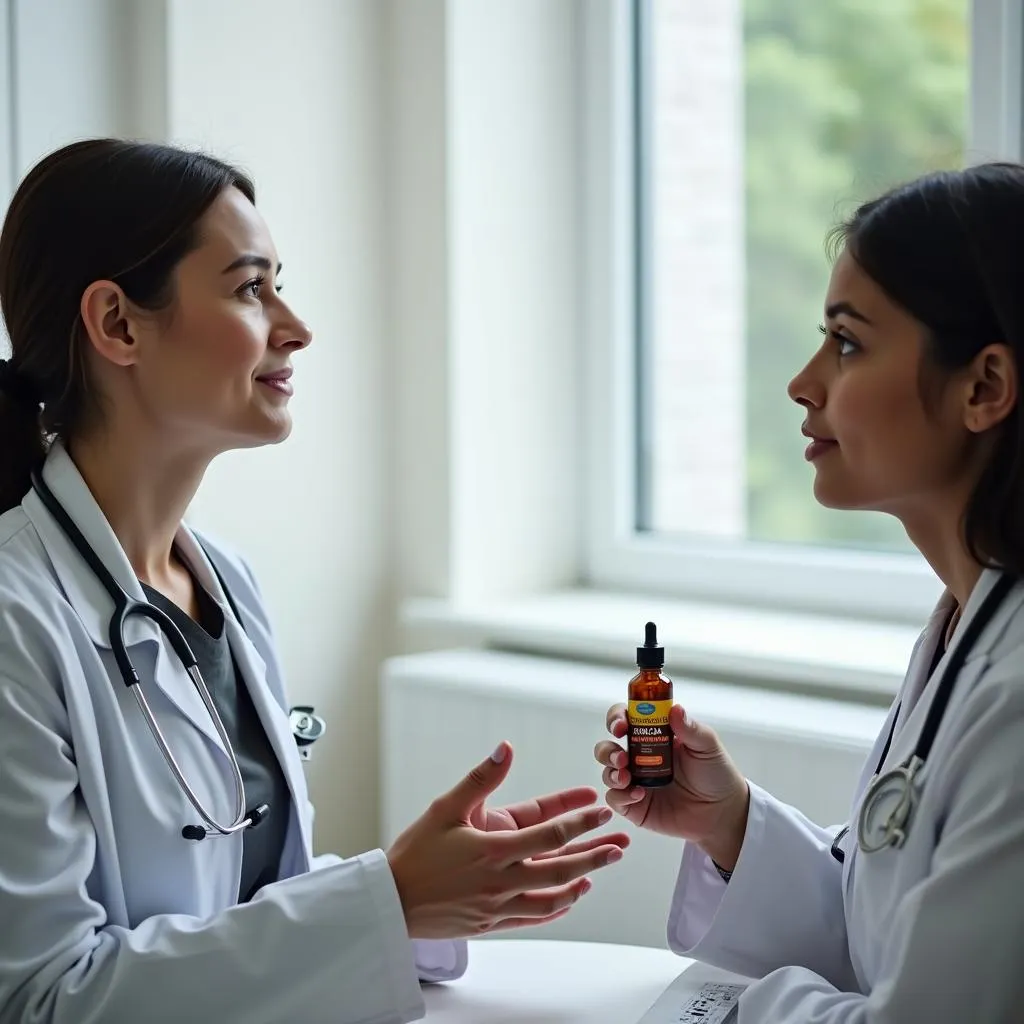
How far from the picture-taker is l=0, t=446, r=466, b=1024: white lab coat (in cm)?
123

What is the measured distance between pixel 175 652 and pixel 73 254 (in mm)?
446

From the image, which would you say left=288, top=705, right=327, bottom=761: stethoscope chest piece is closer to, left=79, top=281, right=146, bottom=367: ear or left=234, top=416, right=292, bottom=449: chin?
left=234, top=416, right=292, bottom=449: chin

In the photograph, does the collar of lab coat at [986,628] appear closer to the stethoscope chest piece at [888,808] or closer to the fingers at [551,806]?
the stethoscope chest piece at [888,808]

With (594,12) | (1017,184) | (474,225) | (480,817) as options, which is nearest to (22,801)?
(480,817)

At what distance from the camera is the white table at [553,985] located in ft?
4.59

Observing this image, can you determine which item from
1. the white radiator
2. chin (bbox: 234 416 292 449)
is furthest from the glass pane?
chin (bbox: 234 416 292 449)

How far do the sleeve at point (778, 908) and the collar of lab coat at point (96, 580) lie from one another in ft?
1.90

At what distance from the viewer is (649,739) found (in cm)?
144

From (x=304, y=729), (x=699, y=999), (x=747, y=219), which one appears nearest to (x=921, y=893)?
(x=699, y=999)

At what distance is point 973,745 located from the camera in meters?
1.15

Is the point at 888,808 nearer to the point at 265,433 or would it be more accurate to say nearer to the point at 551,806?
the point at 551,806

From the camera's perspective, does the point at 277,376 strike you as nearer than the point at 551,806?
No

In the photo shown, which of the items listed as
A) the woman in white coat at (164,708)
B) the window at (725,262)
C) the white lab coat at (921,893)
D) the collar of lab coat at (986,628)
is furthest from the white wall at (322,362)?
the collar of lab coat at (986,628)

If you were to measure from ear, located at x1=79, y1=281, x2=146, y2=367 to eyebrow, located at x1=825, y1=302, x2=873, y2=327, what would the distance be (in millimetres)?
753
